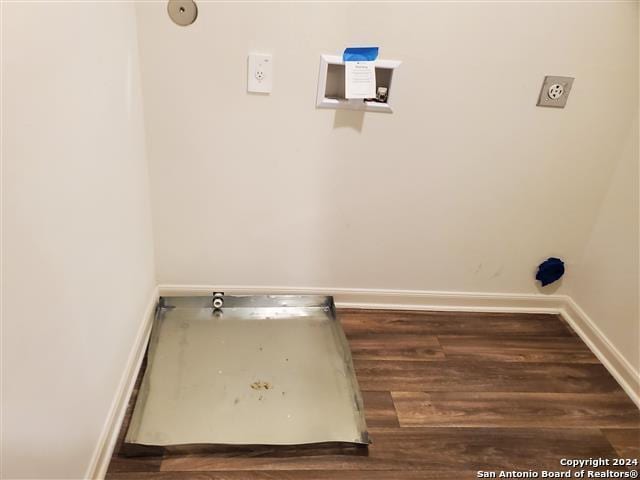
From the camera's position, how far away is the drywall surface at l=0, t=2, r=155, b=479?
75 centimetres

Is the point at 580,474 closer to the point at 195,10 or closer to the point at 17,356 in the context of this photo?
the point at 17,356

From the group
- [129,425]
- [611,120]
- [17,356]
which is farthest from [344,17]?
[129,425]

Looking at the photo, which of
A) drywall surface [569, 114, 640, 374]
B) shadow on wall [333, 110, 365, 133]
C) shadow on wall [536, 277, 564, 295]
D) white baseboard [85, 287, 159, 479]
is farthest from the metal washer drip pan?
drywall surface [569, 114, 640, 374]

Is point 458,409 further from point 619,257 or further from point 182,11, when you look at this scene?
point 182,11

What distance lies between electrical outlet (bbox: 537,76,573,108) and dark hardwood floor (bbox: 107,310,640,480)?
3.04ft

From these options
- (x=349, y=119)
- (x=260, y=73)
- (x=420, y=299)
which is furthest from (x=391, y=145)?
(x=420, y=299)

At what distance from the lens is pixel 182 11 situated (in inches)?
53.6

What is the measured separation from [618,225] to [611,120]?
1.33 feet

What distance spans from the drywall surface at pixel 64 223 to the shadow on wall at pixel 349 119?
0.67m

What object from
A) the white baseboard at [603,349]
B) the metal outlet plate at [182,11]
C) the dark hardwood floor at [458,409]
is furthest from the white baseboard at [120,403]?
the white baseboard at [603,349]

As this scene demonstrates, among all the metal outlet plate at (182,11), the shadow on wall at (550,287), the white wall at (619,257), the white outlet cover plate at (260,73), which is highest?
the metal outlet plate at (182,11)

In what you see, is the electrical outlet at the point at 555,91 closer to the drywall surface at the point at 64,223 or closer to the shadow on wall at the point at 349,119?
the shadow on wall at the point at 349,119

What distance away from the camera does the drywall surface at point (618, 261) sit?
5.38ft

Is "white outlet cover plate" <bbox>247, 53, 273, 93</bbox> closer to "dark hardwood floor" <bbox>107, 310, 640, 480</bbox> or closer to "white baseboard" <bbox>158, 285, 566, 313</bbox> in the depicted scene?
"white baseboard" <bbox>158, 285, 566, 313</bbox>
